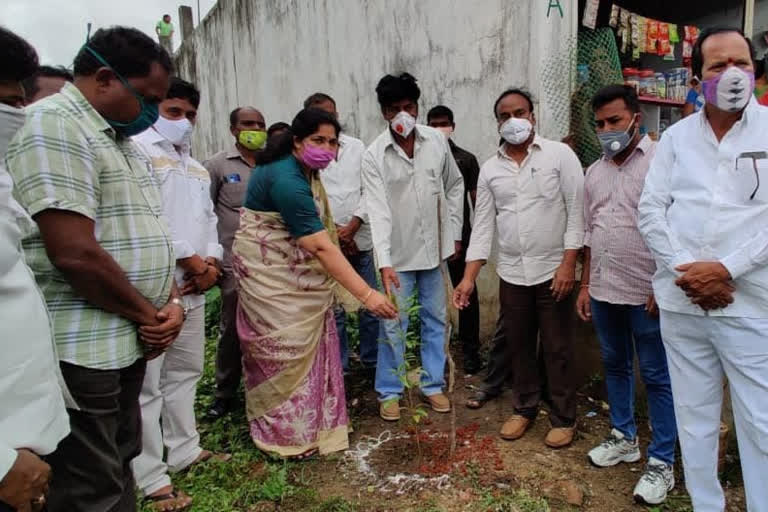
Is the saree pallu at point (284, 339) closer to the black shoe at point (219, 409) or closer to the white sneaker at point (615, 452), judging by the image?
the black shoe at point (219, 409)

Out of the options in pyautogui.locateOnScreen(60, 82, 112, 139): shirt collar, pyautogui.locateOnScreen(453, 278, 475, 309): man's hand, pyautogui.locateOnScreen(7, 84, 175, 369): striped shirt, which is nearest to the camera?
pyautogui.locateOnScreen(7, 84, 175, 369): striped shirt

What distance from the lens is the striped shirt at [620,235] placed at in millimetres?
2619

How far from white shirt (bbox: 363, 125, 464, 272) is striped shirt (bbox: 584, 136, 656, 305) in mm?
1040

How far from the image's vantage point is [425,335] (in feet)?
12.2

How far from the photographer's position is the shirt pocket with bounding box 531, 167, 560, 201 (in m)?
3.00

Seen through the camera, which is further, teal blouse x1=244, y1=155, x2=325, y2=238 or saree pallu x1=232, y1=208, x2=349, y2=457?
saree pallu x1=232, y1=208, x2=349, y2=457

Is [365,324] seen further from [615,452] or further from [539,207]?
[615,452]

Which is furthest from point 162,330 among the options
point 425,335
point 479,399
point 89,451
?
point 479,399

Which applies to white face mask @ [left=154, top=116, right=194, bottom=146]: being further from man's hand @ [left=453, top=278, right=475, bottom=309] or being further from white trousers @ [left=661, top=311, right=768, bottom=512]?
white trousers @ [left=661, top=311, right=768, bottom=512]

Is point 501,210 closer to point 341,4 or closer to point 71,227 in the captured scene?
point 71,227

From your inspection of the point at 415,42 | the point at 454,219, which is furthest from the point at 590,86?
the point at 415,42

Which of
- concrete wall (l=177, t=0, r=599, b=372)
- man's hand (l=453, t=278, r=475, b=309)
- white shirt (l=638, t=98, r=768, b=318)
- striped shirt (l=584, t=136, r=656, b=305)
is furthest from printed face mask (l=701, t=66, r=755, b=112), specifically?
concrete wall (l=177, t=0, r=599, b=372)

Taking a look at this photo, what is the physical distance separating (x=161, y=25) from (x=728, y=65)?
1564 cm

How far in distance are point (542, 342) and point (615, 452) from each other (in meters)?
0.69
